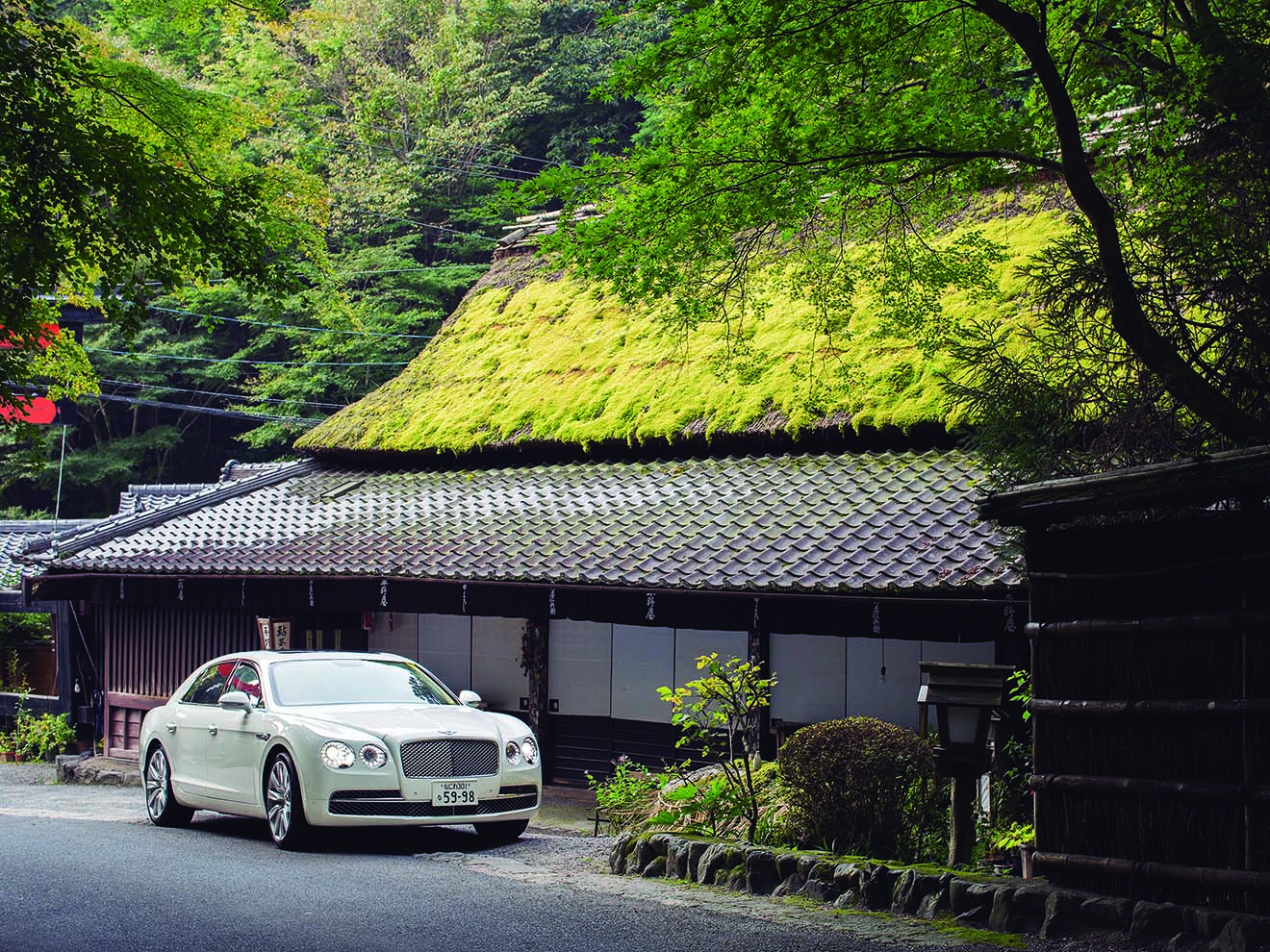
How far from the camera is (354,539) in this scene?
1593 cm

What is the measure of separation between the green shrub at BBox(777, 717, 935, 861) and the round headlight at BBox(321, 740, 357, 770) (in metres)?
3.39

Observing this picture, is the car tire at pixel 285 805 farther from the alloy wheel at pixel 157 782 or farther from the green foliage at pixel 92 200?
the green foliage at pixel 92 200

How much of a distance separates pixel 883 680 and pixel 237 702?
241 inches

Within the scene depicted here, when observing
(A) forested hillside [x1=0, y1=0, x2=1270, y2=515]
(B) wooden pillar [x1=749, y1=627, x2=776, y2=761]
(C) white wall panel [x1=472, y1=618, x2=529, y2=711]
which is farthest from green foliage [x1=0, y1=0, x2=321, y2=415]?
(C) white wall panel [x1=472, y1=618, x2=529, y2=711]

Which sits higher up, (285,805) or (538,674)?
(538,674)

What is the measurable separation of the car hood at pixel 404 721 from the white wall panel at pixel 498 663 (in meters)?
5.08

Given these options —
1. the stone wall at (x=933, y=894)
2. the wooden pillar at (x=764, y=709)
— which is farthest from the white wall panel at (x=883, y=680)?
the stone wall at (x=933, y=894)

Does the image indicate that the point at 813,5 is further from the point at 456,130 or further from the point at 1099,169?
the point at 456,130

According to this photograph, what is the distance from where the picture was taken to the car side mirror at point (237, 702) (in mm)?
10758

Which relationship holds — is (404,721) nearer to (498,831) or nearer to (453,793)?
(453,793)

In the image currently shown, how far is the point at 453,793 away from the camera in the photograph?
10125 millimetres

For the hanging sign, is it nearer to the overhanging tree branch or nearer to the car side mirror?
the car side mirror

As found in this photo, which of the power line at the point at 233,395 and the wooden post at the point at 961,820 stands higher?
the power line at the point at 233,395

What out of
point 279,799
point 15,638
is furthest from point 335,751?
point 15,638
